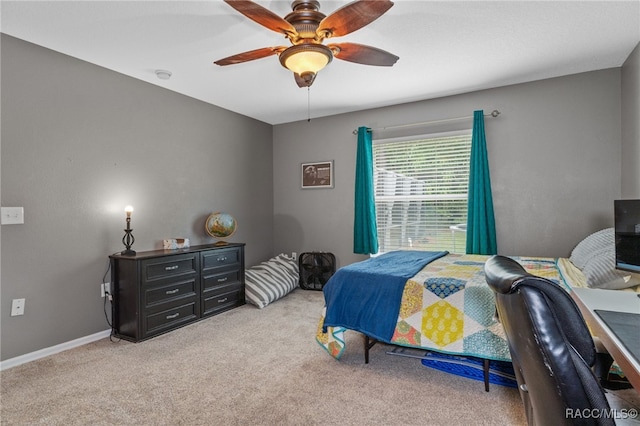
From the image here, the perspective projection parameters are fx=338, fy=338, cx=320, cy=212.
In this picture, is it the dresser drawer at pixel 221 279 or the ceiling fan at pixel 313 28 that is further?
the dresser drawer at pixel 221 279

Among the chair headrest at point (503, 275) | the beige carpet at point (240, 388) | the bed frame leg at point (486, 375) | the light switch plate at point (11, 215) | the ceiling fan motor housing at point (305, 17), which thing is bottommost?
the beige carpet at point (240, 388)

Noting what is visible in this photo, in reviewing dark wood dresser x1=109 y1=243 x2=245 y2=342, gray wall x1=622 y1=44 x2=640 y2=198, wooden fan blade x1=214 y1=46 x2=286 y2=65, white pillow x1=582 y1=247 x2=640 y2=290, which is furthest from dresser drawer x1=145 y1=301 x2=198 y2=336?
gray wall x1=622 y1=44 x2=640 y2=198

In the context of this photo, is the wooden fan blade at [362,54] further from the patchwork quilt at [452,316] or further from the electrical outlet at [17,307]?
the electrical outlet at [17,307]

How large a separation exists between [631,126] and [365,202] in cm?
272

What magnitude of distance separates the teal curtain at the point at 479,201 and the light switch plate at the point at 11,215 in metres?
4.22

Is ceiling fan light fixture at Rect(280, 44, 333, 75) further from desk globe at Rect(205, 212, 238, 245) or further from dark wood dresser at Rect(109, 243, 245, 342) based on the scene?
desk globe at Rect(205, 212, 238, 245)

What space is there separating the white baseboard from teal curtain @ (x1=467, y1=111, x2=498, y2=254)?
388cm

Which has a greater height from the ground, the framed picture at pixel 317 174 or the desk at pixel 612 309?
the framed picture at pixel 317 174

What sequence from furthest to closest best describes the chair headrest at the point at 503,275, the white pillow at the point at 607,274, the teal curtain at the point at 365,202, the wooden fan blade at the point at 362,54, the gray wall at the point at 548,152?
the teal curtain at the point at 365,202
the gray wall at the point at 548,152
the wooden fan blade at the point at 362,54
the white pillow at the point at 607,274
the chair headrest at the point at 503,275

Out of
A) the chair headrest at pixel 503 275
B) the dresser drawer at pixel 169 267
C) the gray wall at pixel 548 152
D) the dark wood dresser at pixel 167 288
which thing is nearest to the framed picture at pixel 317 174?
the gray wall at pixel 548 152

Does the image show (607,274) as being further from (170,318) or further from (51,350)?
(51,350)

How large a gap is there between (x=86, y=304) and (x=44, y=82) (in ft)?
6.39

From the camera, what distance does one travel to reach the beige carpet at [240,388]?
188cm

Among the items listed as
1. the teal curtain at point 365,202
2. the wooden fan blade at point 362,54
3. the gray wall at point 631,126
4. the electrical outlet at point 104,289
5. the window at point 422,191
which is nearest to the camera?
the wooden fan blade at point 362,54
